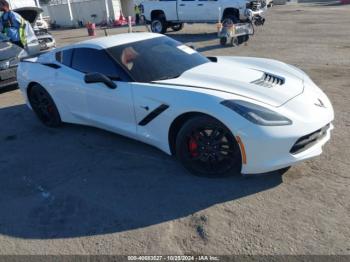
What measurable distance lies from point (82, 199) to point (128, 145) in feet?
4.10

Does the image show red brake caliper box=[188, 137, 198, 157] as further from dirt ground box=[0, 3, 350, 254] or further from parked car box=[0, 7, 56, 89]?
parked car box=[0, 7, 56, 89]

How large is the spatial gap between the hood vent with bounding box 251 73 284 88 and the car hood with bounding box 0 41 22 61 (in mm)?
6085

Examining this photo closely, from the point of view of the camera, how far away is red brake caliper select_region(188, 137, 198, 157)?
3645 mm

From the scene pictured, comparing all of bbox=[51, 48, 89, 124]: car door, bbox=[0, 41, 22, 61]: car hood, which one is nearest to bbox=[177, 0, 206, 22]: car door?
bbox=[0, 41, 22, 61]: car hood

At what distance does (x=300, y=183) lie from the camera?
138 inches

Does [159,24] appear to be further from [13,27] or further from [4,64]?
[4,64]

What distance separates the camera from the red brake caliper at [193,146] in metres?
3.64

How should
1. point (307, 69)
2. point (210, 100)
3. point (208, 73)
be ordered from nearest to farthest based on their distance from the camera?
point (210, 100) → point (208, 73) → point (307, 69)

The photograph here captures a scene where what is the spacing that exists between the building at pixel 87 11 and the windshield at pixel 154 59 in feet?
86.9

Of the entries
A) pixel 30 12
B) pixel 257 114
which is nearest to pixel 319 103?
pixel 257 114

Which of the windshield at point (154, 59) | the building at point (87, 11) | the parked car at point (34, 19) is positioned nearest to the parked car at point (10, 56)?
the parked car at point (34, 19)

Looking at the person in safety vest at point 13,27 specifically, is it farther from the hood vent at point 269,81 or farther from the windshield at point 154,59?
the hood vent at point 269,81

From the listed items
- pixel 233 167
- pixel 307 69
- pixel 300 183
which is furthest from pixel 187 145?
pixel 307 69

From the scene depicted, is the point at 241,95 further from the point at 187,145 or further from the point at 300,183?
the point at 300,183
